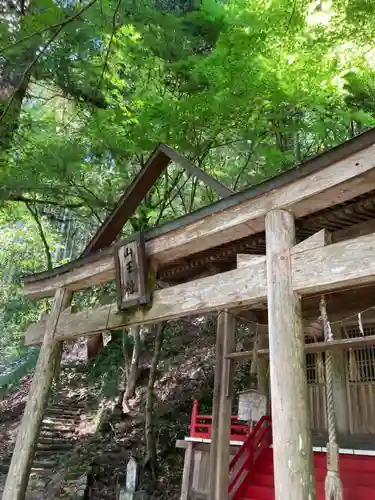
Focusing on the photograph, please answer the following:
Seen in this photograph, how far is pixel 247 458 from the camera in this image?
6.61 meters

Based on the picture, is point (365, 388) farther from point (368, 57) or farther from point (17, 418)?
point (17, 418)

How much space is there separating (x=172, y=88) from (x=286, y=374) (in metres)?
8.94

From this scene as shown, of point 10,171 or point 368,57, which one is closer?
point 368,57

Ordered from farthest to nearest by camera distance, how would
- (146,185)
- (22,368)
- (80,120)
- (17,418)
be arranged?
(22,368) → (17,418) → (80,120) → (146,185)

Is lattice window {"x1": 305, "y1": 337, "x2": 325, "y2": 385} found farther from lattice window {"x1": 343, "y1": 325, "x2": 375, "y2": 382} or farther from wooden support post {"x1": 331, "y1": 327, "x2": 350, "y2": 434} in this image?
lattice window {"x1": 343, "y1": 325, "x2": 375, "y2": 382}

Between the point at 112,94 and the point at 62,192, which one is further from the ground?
the point at 112,94

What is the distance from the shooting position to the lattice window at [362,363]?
707cm

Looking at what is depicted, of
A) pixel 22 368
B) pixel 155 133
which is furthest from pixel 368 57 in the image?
pixel 22 368

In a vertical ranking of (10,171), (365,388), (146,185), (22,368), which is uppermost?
(10,171)

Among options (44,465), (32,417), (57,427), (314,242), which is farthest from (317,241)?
(57,427)

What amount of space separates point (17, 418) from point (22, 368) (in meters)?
3.83

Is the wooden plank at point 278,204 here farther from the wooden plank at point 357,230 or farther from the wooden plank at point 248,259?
the wooden plank at point 357,230

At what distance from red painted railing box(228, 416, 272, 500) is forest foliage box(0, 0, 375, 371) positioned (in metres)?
5.20

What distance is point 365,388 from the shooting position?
7.01m
